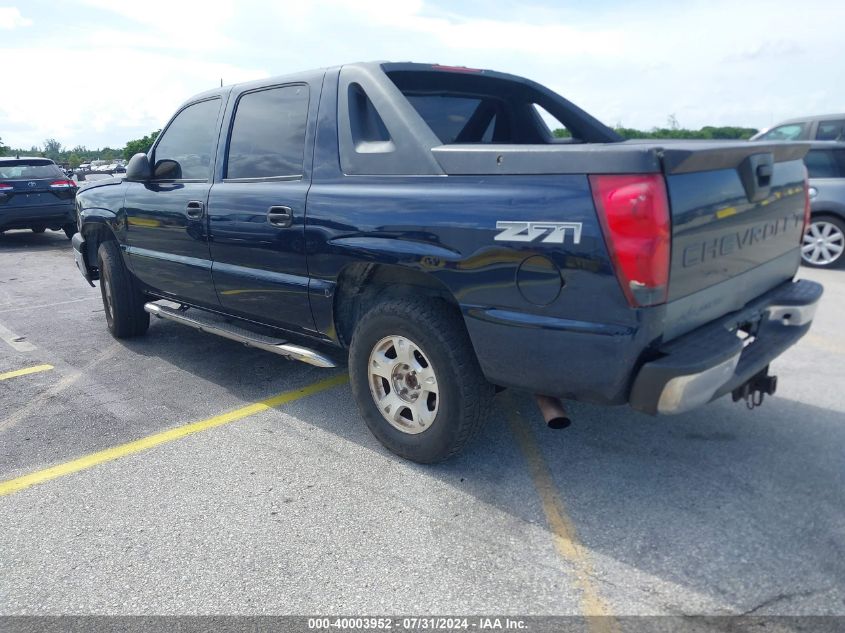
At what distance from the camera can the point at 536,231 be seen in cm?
261

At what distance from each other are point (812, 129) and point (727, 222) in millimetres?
8345

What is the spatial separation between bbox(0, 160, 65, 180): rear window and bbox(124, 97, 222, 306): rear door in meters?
8.91

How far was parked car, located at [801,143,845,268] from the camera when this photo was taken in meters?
8.27

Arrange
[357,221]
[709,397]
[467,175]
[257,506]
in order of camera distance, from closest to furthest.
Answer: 1. [709,397]
2. [467,175]
3. [257,506]
4. [357,221]

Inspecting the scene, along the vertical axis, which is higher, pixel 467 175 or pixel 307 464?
pixel 467 175

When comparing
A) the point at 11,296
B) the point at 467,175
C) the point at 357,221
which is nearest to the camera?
the point at 467,175

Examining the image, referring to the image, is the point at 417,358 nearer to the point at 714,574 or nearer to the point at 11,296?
the point at 714,574

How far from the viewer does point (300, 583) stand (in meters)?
2.51

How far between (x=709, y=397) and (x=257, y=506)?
77.6 inches

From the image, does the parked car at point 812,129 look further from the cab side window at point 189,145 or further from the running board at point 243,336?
the running board at point 243,336

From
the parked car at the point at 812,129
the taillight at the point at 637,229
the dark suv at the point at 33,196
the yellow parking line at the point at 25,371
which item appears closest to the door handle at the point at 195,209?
the yellow parking line at the point at 25,371

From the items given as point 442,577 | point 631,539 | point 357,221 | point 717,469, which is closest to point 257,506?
point 442,577

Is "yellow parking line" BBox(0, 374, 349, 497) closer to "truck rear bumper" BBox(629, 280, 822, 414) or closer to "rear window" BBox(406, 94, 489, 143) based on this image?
"rear window" BBox(406, 94, 489, 143)

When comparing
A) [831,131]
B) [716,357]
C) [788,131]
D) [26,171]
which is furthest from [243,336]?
[26,171]
